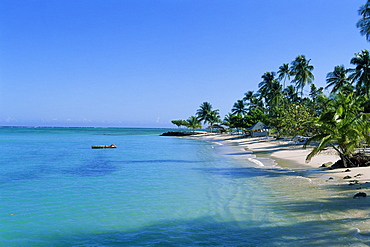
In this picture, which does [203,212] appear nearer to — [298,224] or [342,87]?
[298,224]

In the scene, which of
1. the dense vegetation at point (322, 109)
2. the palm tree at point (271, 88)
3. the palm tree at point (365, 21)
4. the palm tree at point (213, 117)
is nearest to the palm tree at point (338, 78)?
the dense vegetation at point (322, 109)

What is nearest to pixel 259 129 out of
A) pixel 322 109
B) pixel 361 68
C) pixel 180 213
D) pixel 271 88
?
pixel 271 88

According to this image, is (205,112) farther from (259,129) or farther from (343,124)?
(343,124)

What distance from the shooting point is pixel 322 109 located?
24.4 m

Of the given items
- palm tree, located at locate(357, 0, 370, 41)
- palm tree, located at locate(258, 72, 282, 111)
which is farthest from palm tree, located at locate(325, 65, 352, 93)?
palm tree, located at locate(357, 0, 370, 41)

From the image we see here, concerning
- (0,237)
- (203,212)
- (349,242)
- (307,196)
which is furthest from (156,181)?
(349,242)

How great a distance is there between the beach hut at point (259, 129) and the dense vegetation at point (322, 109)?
1.50m

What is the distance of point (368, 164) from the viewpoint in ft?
60.1

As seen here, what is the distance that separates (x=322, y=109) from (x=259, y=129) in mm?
43200

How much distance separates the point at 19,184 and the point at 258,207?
537 inches

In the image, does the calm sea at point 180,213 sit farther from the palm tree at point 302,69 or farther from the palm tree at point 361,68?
the palm tree at point 302,69

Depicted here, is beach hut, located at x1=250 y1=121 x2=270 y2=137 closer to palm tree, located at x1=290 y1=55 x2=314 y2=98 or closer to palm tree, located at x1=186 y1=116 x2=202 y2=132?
palm tree, located at x1=290 y1=55 x2=314 y2=98

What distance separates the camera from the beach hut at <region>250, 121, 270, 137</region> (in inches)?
2527

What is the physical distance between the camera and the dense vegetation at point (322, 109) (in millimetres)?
17109
